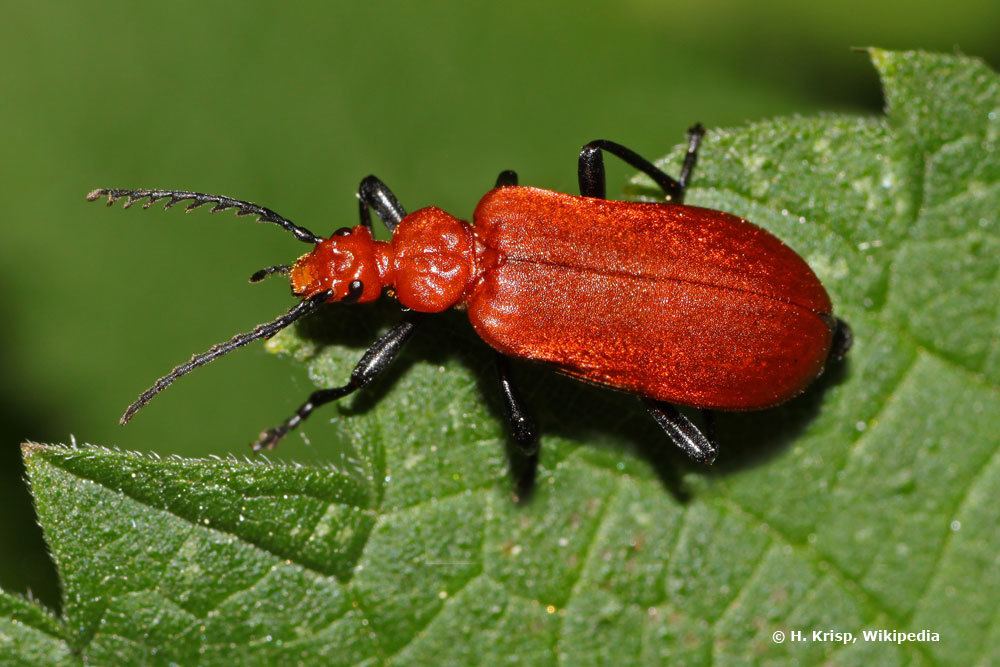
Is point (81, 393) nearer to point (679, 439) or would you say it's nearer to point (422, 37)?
point (422, 37)

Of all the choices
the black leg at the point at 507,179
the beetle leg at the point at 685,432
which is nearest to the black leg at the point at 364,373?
the black leg at the point at 507,179

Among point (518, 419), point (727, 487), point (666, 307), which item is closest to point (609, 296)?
point (666, 307)

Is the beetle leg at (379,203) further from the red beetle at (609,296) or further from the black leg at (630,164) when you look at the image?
the black leg at (630,164)

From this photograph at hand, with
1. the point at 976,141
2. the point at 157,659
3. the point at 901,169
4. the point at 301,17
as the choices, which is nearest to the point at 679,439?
the point at 901,169

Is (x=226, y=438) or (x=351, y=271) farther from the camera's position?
(x=226, y=438)

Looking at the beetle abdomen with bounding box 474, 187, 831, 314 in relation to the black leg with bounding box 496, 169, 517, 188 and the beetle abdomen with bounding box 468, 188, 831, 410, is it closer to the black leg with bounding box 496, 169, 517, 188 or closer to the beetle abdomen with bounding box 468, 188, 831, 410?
the beetle abdomen with bounding box 468, 188, 831, 410

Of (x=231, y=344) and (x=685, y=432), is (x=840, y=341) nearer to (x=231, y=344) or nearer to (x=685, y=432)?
(x=685, y=432)
